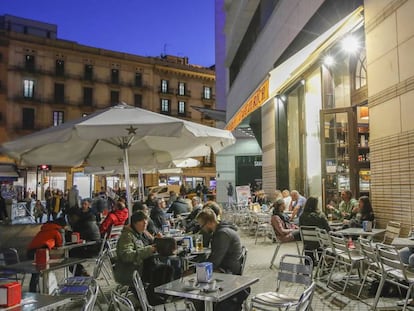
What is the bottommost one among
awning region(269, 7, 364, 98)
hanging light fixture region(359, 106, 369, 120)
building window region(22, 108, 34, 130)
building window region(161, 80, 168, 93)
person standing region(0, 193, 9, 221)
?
person standing region(0, 193, 9, 221)

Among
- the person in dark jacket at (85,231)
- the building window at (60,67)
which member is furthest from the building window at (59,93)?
the person in dark jacket at (85,231)

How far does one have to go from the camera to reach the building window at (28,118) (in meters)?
41.6

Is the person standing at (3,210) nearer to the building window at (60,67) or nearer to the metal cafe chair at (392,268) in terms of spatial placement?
the metal cafe chair at (392,268)

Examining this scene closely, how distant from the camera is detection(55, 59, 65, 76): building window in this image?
142ft

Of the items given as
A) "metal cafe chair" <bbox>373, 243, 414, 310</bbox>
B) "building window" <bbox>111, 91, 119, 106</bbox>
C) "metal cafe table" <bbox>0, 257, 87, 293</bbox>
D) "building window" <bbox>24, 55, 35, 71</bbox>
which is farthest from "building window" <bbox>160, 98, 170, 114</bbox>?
"metal cafe chair" <bbox>373, 243, 414, 310</bbox>

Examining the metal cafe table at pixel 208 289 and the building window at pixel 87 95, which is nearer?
the metal cafe table at pixel 208 289

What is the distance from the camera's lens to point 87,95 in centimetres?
4541

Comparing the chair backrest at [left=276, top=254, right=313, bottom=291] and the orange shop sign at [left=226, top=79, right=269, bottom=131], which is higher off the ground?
the orange shop sign at [left=226, top=79, right=269, bottom=131]

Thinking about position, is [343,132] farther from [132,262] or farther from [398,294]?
[132,262]

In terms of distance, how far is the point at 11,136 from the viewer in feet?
133

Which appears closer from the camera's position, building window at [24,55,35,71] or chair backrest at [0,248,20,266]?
chair backrest at [0,248,20,266]

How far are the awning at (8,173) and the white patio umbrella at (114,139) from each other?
96.3 ft

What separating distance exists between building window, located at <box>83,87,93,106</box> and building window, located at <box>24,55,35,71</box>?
225 inches

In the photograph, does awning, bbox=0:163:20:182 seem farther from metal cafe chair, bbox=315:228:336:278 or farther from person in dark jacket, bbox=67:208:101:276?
metal cafe chair, bbox=315:228:336:278
